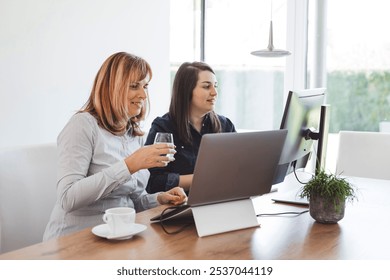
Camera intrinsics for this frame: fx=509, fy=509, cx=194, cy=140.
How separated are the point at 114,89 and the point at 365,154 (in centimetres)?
161

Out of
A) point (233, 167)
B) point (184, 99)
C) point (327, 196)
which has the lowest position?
point (327, 196)

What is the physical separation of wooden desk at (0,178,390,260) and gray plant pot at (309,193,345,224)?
0.08ft

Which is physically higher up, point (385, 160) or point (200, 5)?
point (200, 5)

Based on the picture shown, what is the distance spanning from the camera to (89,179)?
1686mm

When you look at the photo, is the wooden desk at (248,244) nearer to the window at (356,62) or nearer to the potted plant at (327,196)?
the potted plant at (327,196)

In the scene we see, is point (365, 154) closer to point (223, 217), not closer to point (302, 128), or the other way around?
point (302, 128)

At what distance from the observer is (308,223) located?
5.56 feet

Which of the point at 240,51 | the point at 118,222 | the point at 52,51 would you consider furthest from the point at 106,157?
the point at 240,51

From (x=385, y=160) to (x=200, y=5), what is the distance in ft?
6.65

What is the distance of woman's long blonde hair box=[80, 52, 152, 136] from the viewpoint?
189 centimetres

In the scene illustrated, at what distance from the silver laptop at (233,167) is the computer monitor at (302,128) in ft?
0.60

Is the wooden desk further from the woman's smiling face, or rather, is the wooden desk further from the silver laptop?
the woman's smiling face
